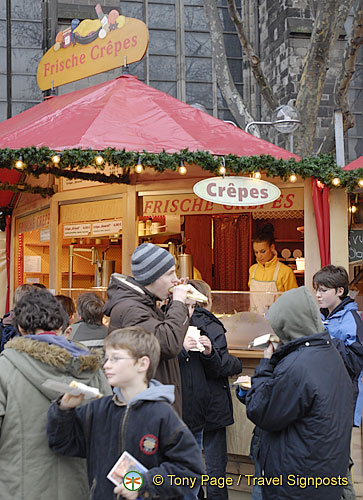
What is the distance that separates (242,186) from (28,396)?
13.4 feet

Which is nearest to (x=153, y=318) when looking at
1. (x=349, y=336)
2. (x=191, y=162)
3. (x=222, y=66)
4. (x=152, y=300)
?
(x=152, y=300)

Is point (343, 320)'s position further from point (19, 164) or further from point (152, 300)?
point (19, 164)

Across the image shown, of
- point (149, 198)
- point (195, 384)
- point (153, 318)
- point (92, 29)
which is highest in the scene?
point (92, 29)

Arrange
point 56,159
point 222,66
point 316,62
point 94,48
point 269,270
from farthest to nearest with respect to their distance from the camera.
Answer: point 222,66 < point 316,62 < point 94,48 < point 269,270 < point 56,159

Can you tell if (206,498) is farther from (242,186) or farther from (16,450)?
(242,186)

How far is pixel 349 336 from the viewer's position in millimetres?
4254

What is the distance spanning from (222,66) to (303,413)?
1084cm

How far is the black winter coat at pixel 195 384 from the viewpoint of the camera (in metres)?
4.23

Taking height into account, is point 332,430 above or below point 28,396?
below

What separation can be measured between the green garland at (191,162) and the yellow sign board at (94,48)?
8.81 ft

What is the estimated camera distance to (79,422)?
2635 mm

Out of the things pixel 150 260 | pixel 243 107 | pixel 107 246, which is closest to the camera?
pixel 150 260

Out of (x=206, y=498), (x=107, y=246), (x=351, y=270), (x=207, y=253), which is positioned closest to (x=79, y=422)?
(x=206, y=498)

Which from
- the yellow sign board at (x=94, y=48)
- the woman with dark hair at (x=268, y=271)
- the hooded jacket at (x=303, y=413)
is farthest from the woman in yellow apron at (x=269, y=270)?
the hooded jacket at (x=303, y=413)
